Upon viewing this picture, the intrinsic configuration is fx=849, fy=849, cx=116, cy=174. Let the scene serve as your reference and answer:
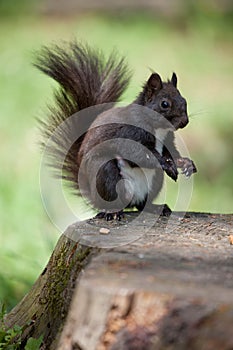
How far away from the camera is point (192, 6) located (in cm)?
693

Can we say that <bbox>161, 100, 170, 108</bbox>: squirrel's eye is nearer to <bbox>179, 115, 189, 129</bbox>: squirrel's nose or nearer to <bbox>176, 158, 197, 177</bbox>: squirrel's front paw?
<bbox>179, 115, 189, 129</bbox>: squirrel's nose

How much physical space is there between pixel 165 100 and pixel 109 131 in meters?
0.22

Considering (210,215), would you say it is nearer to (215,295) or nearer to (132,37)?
(215,295)

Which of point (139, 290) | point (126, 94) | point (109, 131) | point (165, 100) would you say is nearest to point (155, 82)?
point (165, 100)

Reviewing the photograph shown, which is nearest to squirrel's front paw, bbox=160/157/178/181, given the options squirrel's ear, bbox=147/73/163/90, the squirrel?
the squirrel

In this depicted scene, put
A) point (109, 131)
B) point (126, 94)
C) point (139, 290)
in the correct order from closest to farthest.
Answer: point (139, 290)
point (109, 131)
point (126, 94)

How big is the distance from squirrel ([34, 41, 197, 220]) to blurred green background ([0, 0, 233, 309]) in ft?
0.33

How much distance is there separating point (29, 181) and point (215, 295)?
247 centimetres

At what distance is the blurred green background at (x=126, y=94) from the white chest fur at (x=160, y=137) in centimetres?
9

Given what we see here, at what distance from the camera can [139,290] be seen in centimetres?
147

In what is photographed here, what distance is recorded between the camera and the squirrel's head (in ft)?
7.80

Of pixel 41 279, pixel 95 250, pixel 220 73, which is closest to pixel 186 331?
pixel 95 250

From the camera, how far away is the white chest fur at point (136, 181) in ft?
7.52

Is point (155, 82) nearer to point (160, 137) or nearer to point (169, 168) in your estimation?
point (160, 137)
